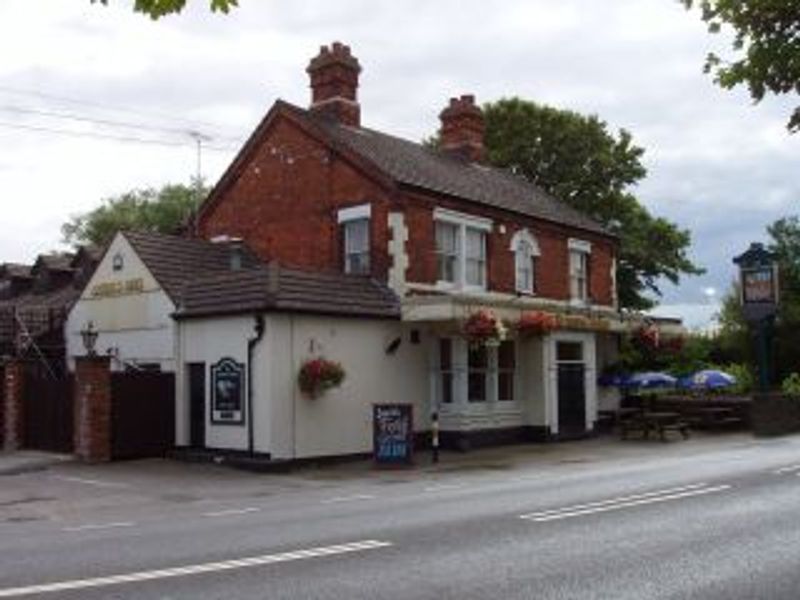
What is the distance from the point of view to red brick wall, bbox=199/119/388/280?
2934 centimetres

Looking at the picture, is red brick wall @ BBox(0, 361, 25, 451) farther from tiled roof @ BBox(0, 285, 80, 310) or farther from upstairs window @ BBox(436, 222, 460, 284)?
upstairs window @ BBox(436, 222, 460, 284)

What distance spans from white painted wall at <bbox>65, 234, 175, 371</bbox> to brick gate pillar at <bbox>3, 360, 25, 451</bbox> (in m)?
2.01

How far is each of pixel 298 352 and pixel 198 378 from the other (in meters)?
2.97

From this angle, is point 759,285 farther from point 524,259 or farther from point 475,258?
point 475,258

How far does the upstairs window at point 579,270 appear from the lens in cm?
3531

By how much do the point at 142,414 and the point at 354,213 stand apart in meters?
7.48

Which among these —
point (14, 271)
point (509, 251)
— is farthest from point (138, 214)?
point (509, 251)

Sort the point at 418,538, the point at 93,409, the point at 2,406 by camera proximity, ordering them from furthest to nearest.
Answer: the point at 2,406
the point at 93,409
the point at 418,538

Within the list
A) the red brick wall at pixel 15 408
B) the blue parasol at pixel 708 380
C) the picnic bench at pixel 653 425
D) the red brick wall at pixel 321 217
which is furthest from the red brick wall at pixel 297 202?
the blue parasol at pixel 708 380

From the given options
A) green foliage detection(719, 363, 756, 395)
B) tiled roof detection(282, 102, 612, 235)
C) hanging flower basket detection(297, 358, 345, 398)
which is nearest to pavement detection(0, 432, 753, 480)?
hanging flower basket detection(297, 358, 345, 398)

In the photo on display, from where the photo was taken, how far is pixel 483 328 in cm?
2634

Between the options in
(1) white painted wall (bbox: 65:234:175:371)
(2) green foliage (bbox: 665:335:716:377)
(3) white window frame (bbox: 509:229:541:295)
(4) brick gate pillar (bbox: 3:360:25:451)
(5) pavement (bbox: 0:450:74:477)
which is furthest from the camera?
(2) green foliage (bbox: 665:335:716:377)

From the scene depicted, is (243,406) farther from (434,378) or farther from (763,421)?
(763,421)

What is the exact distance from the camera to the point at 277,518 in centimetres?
→ 1526
